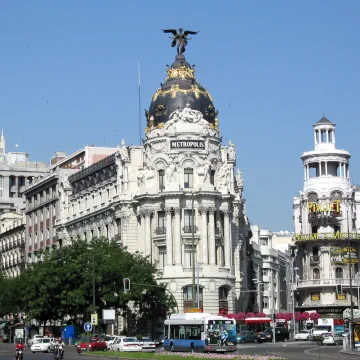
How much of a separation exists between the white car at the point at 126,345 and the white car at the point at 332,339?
24015 millimetres

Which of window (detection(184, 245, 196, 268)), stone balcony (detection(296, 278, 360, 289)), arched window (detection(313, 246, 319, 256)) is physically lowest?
stone balcony (detection(296, 278, 360, 289))

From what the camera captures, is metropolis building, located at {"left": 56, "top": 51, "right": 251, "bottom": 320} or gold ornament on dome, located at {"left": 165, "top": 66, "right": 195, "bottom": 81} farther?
gold ornament on dome, located at {"left": 165, "top": 66, "right": 195, "bottom": 81}

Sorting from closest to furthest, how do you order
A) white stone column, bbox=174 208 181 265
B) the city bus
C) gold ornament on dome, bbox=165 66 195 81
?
the city bus → white stone column, bbox=174 208 181 265 → gold ornament on dome, bbox=165 66 195 81

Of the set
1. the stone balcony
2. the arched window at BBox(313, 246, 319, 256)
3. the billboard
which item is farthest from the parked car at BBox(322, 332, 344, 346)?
the arched window at BBox(313, 246, 319, 256)

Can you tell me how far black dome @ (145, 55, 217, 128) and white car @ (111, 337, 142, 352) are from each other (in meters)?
39.7

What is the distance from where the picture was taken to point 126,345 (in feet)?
268

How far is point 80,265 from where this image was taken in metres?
107

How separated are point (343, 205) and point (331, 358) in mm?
83840

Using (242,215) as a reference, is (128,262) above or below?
below

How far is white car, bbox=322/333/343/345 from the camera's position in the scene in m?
98.9

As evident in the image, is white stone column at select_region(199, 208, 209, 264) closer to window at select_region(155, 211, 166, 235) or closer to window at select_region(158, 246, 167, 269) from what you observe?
window at select_region(155, 211, 166, 235)

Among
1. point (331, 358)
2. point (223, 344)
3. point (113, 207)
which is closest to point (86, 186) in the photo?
point (113, 207)

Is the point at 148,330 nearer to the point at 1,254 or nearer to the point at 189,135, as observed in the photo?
the point at 189,135

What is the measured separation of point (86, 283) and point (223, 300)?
18.5 metres
